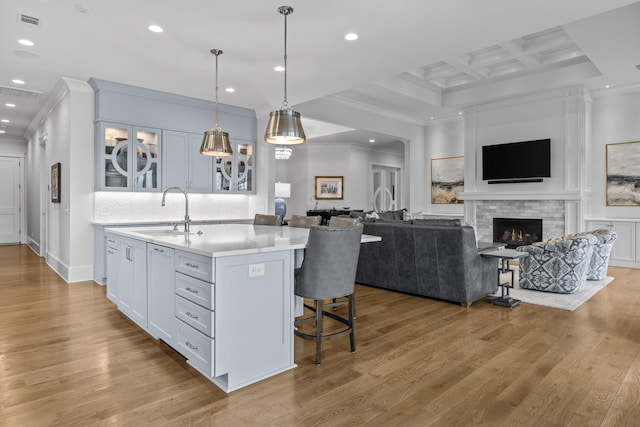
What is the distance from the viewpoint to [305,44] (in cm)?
413

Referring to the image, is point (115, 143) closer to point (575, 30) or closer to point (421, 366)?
point (421, 366)

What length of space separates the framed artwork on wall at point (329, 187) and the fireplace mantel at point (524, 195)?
12.0 ft

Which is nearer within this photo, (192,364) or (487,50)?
(192,364)

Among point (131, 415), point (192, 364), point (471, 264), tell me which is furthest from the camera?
point (471, 264)

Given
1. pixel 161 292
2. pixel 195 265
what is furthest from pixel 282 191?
pixel 195 265

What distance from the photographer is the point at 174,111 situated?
20.0ft

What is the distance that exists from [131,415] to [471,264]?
3.45m

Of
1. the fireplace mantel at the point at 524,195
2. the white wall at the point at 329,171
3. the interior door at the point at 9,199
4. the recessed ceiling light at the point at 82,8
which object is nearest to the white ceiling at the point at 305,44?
the recessed ceiling light at the point at 82,8

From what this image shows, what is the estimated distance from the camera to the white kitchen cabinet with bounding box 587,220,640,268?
653 cm

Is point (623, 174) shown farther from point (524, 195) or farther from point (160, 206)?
point (160, 206)

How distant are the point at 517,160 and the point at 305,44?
17.9 ft

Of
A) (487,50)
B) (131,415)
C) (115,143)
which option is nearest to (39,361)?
(131,415)

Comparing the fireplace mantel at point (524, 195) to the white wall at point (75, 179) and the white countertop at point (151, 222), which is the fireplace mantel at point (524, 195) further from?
the white wall at point (75, 179)

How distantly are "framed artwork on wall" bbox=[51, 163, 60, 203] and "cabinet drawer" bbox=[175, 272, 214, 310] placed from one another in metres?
4.59
